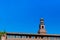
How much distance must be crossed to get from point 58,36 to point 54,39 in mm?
→ 570

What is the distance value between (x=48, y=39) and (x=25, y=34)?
2.67 m

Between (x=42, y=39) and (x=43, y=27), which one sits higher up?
(x=43, y=27)

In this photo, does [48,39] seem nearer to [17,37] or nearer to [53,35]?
[53,35]

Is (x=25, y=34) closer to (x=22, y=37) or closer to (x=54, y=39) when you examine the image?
(x=22, y=37)

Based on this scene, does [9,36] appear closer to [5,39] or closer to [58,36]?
[5,39]

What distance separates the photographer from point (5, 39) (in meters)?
22.6

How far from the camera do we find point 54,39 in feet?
75.5

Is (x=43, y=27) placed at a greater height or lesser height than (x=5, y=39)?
greater

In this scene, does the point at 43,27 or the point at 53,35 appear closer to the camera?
the point at 53,35

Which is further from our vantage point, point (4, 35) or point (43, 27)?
point (43, 27)

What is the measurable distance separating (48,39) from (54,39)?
0.69 metres

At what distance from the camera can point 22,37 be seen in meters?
22.9

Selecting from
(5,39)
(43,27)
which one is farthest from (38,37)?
(43,27)

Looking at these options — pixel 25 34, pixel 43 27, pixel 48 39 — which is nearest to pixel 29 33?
pixel 25 34
